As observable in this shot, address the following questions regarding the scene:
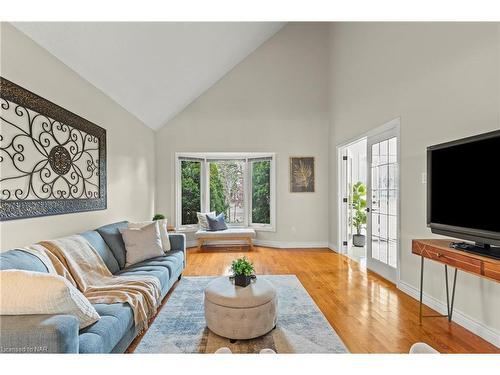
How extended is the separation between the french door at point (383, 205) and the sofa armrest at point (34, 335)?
134 inches

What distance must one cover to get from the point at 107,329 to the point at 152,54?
3025 mm

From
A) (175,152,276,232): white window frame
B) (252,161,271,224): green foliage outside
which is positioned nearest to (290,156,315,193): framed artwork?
(175,152,276,232): white window frame

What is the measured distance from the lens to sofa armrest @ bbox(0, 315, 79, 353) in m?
1.13

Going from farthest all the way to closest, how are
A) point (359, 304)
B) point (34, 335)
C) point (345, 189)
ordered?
point (345, 189) < point (359, 304) < point (34, 335)

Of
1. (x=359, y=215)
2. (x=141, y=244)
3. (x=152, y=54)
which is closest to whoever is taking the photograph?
(x=141, y=244)

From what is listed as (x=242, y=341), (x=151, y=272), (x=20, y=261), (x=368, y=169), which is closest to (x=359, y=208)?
(x=368, y=169)

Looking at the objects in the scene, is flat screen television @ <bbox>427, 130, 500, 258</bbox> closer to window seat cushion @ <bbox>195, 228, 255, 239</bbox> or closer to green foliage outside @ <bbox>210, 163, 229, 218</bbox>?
window seat cushion @ <bbox>195, 228, 255, 239</bbox>

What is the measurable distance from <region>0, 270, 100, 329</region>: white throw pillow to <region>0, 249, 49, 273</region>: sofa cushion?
1.45ft

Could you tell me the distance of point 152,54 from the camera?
10.6 ft

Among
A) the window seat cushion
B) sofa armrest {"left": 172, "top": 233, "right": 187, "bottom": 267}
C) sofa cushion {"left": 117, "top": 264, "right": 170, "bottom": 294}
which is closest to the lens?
sofa cushion {"left": 117, "top": 264, "right": 170, "bottom": 294}

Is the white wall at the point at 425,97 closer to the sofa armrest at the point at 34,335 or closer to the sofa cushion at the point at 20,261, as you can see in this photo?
the sofa armrest at the point at 34,335

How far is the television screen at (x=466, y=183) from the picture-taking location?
188cm

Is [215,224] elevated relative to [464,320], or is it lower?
elevated

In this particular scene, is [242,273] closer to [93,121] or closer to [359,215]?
[93,121]
